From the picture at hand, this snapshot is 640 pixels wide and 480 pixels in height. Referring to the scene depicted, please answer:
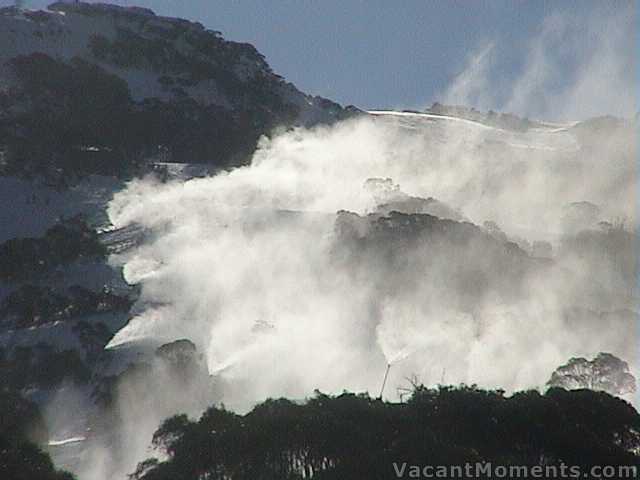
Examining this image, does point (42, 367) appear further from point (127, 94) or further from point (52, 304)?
point (127, 94)

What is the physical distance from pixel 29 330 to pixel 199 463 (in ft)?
155

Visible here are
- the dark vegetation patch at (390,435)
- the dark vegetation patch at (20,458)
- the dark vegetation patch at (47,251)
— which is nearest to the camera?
the dark vegetation patch at (20,458)

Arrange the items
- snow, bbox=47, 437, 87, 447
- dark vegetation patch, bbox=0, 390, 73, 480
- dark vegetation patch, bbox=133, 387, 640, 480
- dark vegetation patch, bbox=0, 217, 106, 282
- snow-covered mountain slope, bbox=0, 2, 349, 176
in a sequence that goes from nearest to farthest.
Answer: dark vegetation patch, bbox=0, 390, 73, 480
dark vegetation patch, bbox=133, 387, 640, 480
snow, bbox=47, 437, 87, 447
dark vegetation patch, bbox=0, 217, 106, 282
snow-covered mountain slope, bbox=0, 2, 349, 176

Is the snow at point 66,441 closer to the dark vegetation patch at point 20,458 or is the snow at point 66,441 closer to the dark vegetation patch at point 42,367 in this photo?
the dark vegetation patch at point 42,367

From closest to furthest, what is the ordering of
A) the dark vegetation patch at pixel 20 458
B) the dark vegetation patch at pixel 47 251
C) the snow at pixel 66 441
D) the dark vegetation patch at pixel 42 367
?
the dark vegetation patch at pixel 20 458 → the snow at pixel 66 441 → the dark vegetation patch at pixel 42 367 → the dark vegetation patch at pixel 47 251

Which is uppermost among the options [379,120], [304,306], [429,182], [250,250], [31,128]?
[379,120]

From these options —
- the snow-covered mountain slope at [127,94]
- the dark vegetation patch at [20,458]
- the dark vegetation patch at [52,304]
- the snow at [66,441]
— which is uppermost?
the snow-covered mountain slope at [127,94]

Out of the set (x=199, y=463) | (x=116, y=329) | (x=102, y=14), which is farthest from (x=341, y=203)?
(x=199, y=463)

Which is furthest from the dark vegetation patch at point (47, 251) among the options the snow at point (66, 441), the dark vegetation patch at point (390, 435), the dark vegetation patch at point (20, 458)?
the dark vegetation patch at point (390, 435)

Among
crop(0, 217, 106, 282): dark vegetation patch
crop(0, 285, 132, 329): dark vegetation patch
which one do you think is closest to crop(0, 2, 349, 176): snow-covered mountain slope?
crop(0, 217, 106, 282): dark vegetation patch

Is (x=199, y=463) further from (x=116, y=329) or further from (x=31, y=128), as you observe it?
(x=31, y=128)

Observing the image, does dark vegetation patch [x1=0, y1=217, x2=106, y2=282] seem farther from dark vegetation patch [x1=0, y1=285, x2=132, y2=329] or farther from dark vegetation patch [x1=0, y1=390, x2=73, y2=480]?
dark vegetation patch [x1=0, y1=390, x2=73, y2=480]

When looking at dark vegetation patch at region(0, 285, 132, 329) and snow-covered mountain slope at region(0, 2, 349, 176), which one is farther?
snow-covered mountain slope at region(0, 2, 349, 176)

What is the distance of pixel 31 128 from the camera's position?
116625 millimetres
